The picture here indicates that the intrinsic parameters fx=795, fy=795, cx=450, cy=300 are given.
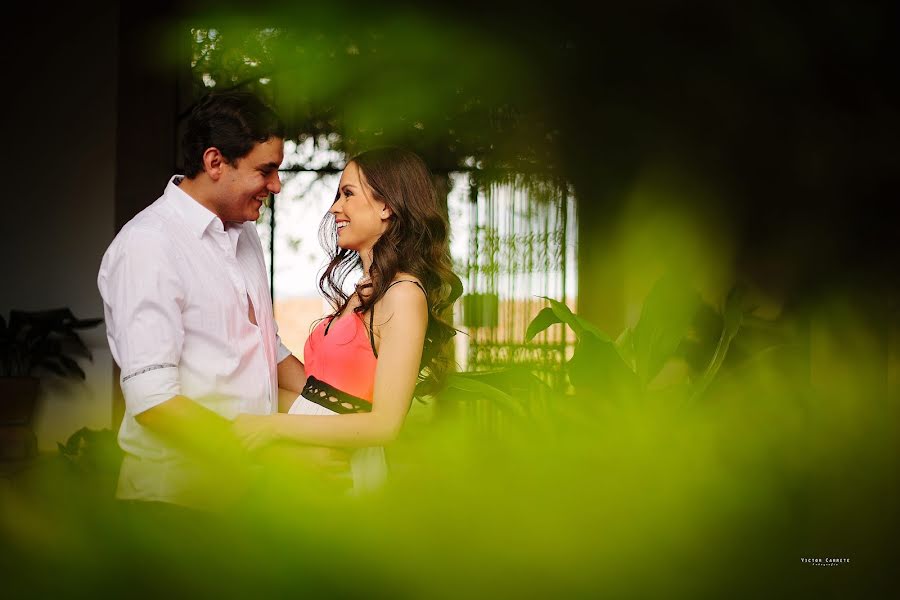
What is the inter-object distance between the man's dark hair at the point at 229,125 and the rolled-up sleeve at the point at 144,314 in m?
0.23

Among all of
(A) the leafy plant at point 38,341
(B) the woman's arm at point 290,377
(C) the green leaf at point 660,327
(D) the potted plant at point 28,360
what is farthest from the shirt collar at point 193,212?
(A) the leafy plant at point 38,341

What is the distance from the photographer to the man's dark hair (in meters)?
1.31

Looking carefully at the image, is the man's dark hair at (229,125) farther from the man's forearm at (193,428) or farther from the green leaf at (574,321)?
the green leaf at (574,321)

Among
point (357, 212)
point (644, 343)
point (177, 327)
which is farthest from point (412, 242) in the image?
point (644, 343)

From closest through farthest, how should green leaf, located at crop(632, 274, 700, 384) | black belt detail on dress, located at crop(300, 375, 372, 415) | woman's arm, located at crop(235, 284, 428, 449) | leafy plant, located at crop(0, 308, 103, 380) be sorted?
green leaf, located at crop(632, 274, 700, 384), woman's arm, located at crop(235, 284, 428, 449), black belt detail on dress, located at crop(300, 375, 372, 415), leafy plant, located at crop(0, 308, 103, 380)

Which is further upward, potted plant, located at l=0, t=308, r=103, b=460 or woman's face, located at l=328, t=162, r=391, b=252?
woman's face, located at l=328, t=162, r=391, b=252

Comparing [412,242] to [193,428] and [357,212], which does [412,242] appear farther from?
[193,428]

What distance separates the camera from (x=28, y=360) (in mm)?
4016

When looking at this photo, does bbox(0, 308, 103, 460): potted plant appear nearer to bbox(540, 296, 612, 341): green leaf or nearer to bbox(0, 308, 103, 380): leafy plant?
bbox(0, 308, 103, 380): leafy plant

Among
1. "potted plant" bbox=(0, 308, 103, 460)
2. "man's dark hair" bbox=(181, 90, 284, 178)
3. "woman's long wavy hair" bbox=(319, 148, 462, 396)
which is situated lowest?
"potted plant" bbox=(0, 308, 103, 460)

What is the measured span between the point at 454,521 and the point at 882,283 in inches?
11.8

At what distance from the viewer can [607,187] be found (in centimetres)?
87

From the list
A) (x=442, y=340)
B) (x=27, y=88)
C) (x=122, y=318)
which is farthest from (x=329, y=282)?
(x=27, y=88)

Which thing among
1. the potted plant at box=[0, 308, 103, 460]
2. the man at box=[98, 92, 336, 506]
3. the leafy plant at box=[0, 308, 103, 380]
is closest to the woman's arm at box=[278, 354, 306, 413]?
the man at box=[98, 92, 336, 506]
